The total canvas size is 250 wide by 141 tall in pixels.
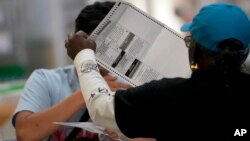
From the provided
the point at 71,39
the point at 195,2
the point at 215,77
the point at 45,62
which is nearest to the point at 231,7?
the point at 215,77

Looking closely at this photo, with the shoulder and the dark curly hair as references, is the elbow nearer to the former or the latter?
the shoulder

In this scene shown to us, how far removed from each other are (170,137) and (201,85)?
145 mm

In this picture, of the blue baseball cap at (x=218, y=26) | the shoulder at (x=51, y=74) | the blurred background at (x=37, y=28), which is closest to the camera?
the blue baseball cap at (x=218, y=26)

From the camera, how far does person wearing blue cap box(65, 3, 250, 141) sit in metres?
1.03

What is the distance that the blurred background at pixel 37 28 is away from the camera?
291 centimetres

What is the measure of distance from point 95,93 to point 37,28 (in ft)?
6.88

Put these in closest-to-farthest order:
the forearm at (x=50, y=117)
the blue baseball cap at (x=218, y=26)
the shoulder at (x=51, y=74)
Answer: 1. the blue baseball cap at (x=218, y=26)
2. the forearm at (x=50, y=117)
3. the shoulder at (x=51, y=74)

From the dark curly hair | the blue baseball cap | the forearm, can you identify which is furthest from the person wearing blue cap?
the dark curly hair

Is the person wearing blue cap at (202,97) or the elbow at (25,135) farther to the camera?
the elbow at (25,135)

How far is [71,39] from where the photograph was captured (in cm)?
121

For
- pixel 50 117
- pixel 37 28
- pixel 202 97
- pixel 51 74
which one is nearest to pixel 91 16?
pixel 51 74

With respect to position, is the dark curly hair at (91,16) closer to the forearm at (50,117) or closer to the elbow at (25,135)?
the forearm at (50,117)

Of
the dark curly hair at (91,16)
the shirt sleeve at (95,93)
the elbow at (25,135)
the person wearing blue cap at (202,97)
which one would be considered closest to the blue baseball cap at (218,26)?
the person wearing blue cap at (202,97)

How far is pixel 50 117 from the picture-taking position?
4.61 feet
